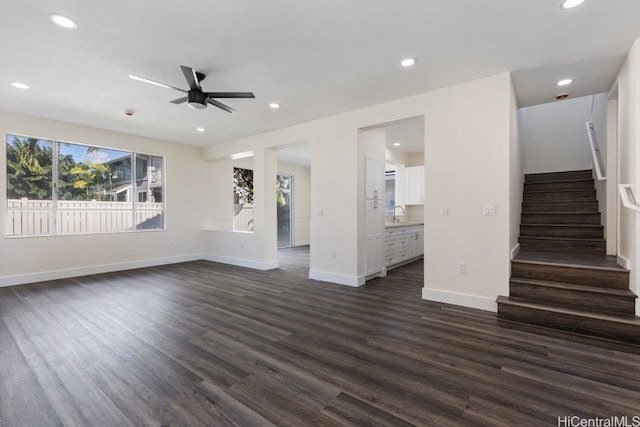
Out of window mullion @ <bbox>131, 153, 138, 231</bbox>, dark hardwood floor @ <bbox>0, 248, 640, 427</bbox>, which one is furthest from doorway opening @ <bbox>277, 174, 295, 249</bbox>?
dark hardwood floor @ <bbox>0, 248, 640, 427</bbox>

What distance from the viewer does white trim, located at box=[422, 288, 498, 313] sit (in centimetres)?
336

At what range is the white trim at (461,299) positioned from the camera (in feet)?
11.0

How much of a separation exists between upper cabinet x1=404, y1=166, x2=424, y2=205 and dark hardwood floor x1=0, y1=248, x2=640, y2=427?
13.3 feet

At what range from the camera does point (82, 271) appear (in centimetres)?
531

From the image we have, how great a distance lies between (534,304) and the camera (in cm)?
305

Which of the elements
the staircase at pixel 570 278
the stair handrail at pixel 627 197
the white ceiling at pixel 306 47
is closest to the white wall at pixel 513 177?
the staircase at pixel 570 278

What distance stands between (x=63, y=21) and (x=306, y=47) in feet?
6.67

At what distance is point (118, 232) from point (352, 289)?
16.1 ft

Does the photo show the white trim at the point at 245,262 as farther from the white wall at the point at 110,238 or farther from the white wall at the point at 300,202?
the white wall at the point at 300,202

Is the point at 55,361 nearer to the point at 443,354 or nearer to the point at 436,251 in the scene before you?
the point at 443,354

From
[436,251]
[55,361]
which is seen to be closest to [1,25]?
[55,361]

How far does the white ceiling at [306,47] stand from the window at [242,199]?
419 centimetres

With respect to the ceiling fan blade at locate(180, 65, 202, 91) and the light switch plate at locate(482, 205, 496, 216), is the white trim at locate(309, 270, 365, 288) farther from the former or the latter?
the ceiling fan blade at locate(180, 65, 202, 91)

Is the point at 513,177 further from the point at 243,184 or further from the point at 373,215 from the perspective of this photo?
the point at 243,184
